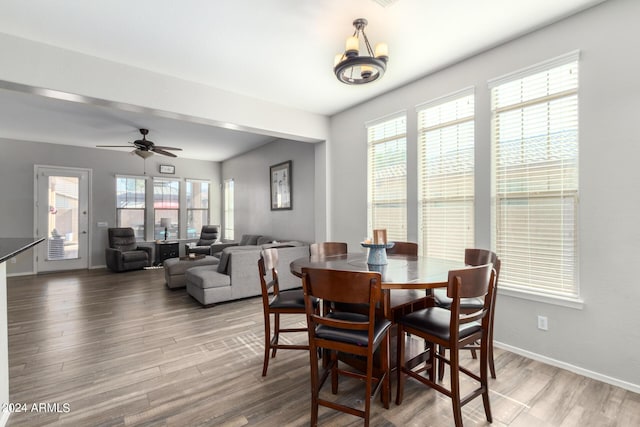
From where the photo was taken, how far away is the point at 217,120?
3824mm

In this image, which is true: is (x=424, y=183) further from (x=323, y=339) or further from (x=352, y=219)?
(x=323, y=339)

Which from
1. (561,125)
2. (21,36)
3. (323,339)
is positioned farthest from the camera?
(21,36)

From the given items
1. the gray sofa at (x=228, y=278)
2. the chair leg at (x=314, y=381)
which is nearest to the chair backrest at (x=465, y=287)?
the chair leg at (x=314, y=381)

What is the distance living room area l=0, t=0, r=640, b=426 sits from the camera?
208cm

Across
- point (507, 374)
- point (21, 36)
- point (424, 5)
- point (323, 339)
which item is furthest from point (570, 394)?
point (21, 36)

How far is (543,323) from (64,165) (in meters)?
9.51

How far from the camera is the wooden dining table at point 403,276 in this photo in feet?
5.73

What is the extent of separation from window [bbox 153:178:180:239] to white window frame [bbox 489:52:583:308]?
8004mm

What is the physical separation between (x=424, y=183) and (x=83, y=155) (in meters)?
8.13

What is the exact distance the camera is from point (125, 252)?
6.80 m

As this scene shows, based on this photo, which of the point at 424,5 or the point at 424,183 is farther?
the point at 424,183

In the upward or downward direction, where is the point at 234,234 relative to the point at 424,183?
downward

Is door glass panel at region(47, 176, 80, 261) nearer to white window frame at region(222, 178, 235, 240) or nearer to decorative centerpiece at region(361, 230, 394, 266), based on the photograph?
white window frame at region(222, 178, 235, 240)

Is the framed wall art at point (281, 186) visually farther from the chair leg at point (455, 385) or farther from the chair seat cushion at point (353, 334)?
the chair leg at point (455, 385)
